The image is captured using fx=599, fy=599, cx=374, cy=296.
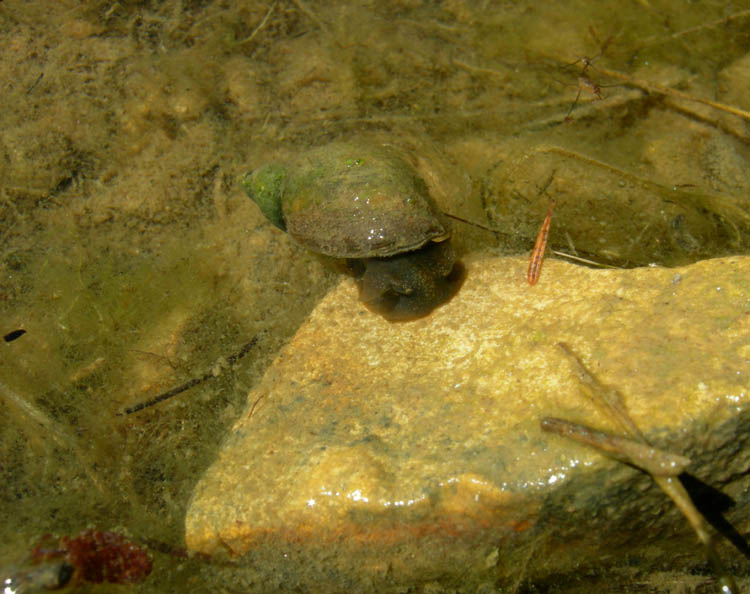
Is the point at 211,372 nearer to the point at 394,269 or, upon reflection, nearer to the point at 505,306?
the point at 394,269

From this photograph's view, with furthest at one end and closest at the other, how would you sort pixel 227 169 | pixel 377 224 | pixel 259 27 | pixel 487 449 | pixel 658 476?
pixel 259 27, pixel 227 169, pixel 377 224, pixel 487 449, pixel 658 476

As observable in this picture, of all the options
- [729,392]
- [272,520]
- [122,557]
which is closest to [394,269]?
[272,520]

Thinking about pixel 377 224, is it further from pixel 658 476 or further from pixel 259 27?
pixel 259 27

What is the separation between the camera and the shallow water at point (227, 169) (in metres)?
2.71

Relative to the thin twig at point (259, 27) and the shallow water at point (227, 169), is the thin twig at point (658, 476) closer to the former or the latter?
the shallow water at point (227, 169)

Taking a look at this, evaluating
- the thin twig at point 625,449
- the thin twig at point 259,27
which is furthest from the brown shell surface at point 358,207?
the thin twig at point 259,27

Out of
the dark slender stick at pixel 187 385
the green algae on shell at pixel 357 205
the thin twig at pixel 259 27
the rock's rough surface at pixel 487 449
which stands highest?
the thin twig at pixel 259 27

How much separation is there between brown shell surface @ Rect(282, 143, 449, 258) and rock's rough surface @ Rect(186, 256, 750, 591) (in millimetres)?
565

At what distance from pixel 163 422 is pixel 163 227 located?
1145 mm

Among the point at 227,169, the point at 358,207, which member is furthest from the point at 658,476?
the point at 227,169

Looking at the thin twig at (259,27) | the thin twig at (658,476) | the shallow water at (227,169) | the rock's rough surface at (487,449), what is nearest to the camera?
the thin twig at (658,476)

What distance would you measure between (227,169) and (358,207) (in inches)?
44.5

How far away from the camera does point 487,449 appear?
217 centimetres

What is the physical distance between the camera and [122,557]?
2354 millimetres
